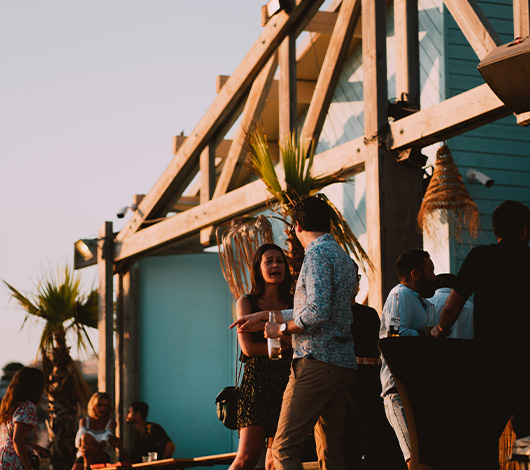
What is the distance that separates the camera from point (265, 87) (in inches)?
298

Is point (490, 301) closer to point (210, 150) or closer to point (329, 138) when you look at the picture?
point (210, 150)

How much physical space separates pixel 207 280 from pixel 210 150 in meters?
2.65

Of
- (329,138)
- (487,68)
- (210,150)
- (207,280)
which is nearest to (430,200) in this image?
(487,68)

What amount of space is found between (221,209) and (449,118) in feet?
10.5

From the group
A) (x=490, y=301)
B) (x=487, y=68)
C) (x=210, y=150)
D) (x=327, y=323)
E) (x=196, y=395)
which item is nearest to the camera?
(x=490, y=301)

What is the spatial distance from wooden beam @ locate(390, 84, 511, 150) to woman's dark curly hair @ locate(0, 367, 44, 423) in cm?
269

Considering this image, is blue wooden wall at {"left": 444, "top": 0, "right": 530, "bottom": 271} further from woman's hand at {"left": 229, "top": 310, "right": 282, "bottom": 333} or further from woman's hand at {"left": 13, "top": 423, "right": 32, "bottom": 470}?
woman's hand at {"left": 13, "top": 423, "right": 32, "bottom": 470}

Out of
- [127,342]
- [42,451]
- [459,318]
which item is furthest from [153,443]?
[459,318]

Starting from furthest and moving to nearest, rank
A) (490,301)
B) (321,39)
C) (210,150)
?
(321,39), (210,150), (490,301)

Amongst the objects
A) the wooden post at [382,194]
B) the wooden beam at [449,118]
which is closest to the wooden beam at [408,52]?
the wooden post at [382,194]

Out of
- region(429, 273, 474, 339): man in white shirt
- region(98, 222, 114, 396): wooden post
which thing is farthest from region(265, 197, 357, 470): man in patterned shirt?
region(98, 222, 114, 396): wooden post

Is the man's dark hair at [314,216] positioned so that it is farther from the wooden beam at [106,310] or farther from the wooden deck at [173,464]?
the wooden beam at [106,310]

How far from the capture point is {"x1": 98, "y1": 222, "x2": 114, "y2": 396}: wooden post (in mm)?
10078

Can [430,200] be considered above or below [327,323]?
above
